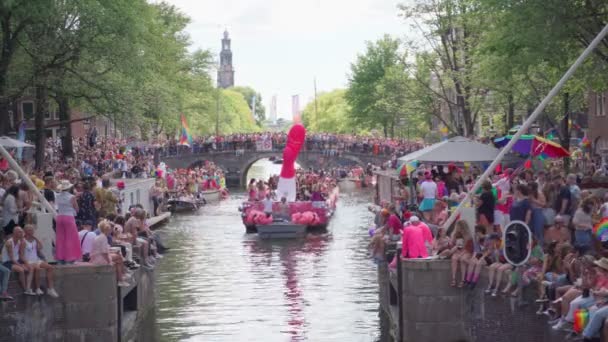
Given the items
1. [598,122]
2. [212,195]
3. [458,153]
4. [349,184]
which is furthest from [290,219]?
[349,184]

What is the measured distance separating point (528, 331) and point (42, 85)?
29.9 m

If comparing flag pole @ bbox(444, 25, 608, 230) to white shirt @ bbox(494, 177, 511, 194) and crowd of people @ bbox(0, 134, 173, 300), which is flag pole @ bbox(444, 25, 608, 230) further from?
crowd of people @ bbox(0, 134, 173, 300)

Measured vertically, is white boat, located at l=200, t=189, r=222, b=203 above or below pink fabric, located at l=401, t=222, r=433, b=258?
below

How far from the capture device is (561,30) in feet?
109

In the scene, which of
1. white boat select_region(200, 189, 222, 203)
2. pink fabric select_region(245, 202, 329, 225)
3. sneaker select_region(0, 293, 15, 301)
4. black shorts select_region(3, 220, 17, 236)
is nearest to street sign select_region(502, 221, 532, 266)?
sneaker select_region(0, 293, 15, 301)

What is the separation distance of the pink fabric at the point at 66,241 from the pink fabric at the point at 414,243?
592 centimetres

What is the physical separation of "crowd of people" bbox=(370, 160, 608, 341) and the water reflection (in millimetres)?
2317

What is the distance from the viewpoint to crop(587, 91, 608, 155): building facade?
58531 mm

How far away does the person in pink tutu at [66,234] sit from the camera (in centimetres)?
2217

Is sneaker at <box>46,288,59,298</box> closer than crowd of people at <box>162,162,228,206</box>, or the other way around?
sneaker at <box>46,288,59,298</box>

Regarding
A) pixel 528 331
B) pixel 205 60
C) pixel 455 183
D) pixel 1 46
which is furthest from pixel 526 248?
pixel 205 60

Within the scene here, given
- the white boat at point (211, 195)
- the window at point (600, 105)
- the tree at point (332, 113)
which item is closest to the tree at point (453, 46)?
the window at point (600, 105)

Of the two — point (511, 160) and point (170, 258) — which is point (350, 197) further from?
point (511, 160)

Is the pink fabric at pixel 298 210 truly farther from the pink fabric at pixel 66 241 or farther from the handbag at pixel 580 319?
the handbag at pixel 580 319
